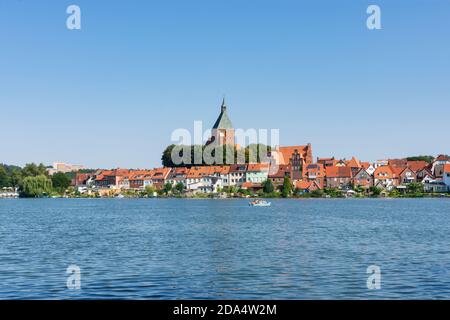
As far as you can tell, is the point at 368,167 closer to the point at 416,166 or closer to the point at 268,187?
the point at 416,166

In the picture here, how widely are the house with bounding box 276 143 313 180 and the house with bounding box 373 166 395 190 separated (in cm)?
1670

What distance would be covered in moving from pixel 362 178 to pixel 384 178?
500 centimetres

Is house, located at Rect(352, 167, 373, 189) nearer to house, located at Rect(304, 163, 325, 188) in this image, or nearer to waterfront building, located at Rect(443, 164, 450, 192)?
house, located at Rect(304, 163, 325, 188)

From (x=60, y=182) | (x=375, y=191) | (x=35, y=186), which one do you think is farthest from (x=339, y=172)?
(x=60, y=182)

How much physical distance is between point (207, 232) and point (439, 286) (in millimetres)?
23625

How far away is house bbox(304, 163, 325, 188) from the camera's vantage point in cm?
13625

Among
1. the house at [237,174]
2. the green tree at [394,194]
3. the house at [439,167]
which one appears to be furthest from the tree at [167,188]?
the house at [439,167]

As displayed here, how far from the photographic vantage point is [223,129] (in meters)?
174

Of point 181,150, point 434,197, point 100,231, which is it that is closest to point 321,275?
point 100,231

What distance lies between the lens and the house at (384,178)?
135000 millimetres

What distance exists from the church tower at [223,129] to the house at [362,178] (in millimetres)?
44354

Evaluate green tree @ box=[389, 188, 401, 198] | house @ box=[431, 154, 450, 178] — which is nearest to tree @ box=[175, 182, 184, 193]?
green tree @ box=[389, 188, 401, 198]
